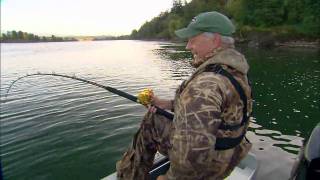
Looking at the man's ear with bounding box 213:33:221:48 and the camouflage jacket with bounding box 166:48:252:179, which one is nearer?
the camouflage jacket with bounding box 166:48:252:179

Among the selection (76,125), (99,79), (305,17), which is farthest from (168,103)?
(305,17)

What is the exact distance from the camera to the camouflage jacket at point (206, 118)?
332 centimetres

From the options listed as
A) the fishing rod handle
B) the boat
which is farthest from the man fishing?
the boat

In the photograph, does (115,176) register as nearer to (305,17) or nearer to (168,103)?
(168,103)

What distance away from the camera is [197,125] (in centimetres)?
331

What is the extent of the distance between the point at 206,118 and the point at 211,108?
11 cm

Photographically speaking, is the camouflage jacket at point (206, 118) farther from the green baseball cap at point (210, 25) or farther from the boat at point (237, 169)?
the boat at point (237, 169)

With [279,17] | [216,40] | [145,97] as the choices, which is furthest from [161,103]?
[279,17]

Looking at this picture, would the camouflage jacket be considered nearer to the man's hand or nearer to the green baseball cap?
the green baseball cap

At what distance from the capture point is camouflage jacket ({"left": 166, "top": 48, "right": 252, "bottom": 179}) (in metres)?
3.32

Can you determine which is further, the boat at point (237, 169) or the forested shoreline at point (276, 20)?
the forested shoreline at point (276, 20)

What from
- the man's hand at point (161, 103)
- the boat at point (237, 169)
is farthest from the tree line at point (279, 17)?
the man's hand at point (161, 103)

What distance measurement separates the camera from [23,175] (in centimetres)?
988

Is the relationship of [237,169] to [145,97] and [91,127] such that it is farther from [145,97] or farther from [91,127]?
[91,127]
